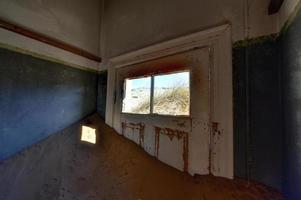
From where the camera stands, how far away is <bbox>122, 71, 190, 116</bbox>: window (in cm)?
136

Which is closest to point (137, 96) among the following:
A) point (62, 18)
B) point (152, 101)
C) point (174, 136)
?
point (152, 101)

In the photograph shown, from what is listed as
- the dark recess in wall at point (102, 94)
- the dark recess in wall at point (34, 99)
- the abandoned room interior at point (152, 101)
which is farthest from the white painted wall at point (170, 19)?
the dark recess in wall at point (34, 99)

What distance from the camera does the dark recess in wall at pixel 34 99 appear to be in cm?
142

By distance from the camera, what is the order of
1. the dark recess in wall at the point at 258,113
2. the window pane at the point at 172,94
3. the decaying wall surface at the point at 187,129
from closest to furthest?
the dark recess in wall at the point at 258,113, the decaying wall surface at the point at 187,129, the window pane at the point at 172,94

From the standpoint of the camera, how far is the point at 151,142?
1.49 meters

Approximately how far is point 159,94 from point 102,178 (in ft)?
2.57

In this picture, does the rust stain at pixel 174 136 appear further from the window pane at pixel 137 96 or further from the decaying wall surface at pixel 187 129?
the window pane at pixel 137 96

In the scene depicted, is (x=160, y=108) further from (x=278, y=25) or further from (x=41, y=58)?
(x=41, y=58)

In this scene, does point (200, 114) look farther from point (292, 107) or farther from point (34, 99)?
point (34, 99)

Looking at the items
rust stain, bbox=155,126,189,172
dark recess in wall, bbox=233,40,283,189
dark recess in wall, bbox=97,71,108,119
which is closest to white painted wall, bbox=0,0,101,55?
dark recess in wall, bbox=97,71,108,119

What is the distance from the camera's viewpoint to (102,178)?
3.96 feet

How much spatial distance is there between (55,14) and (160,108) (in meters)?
1.43

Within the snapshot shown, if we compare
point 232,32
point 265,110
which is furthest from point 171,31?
point 265,110

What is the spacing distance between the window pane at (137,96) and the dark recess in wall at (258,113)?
2.48 ft
